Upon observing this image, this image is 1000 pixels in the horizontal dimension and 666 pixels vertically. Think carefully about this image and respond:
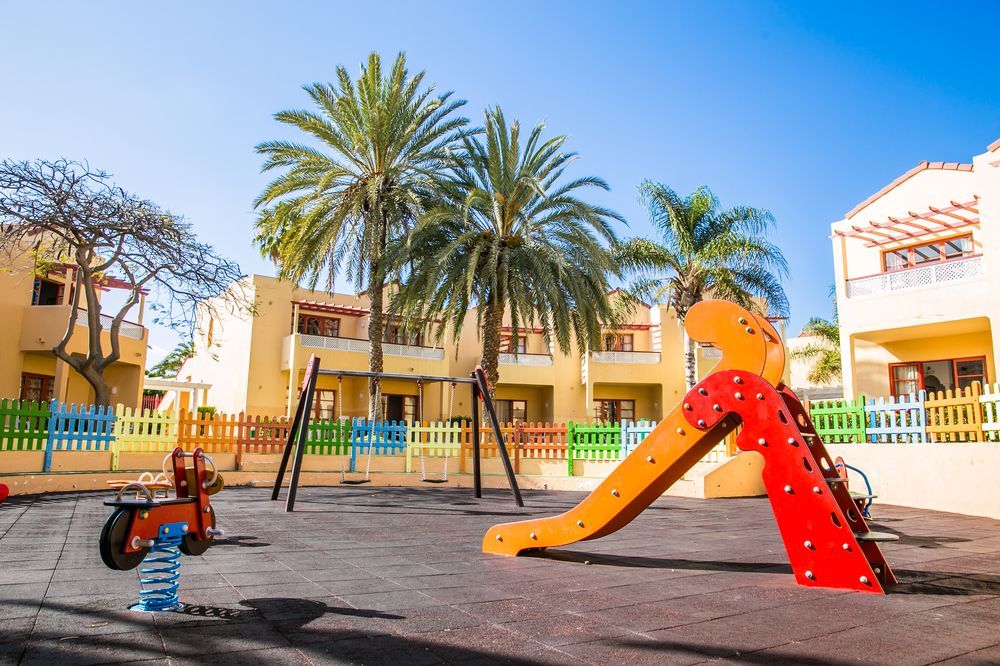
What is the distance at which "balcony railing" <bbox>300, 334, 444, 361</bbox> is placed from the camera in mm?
27922

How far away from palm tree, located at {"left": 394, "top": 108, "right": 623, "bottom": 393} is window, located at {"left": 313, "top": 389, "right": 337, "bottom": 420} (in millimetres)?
12141

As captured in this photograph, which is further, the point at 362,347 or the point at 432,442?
the point at 362,347

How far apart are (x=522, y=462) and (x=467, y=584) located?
478 inches

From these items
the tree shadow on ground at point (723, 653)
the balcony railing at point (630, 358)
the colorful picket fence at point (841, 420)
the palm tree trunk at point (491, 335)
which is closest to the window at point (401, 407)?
the balcony railing at point (630, 358)

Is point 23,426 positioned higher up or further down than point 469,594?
higher up

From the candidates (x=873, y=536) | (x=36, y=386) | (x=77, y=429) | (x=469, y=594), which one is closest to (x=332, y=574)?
(x=469, y=594)

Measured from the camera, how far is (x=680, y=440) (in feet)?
16.9

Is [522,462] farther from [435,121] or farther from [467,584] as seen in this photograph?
[467,584]

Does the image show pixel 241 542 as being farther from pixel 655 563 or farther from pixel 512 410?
pixel 512 410

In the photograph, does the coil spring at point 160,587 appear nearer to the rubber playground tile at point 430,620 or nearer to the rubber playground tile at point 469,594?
the rubber playground tile at point 430,620

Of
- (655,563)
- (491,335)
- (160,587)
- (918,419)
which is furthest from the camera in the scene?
(491,335)

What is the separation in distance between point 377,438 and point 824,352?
24.4 m

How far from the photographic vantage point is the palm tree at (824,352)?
3138cm

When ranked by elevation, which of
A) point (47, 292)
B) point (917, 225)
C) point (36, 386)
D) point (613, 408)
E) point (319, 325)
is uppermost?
point (917, 225)
